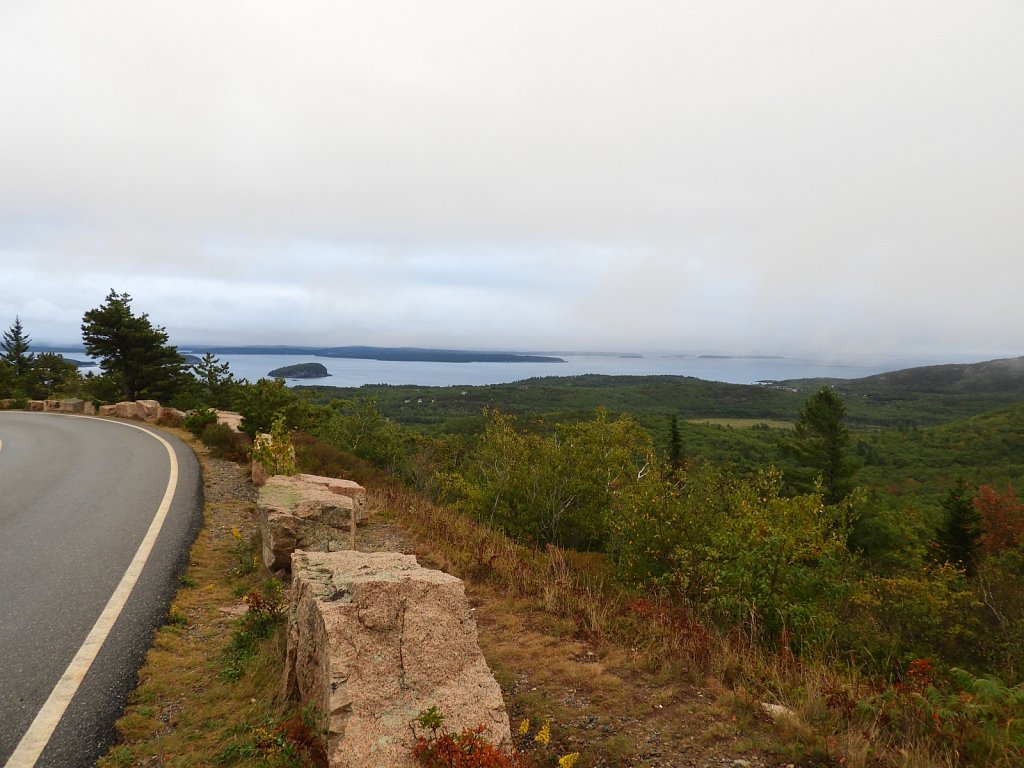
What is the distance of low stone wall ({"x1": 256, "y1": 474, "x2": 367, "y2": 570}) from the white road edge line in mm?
1534

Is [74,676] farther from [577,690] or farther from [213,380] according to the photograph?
[213,380]

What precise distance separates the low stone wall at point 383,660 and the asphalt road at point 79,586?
1.51 m

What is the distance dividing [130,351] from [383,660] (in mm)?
39311

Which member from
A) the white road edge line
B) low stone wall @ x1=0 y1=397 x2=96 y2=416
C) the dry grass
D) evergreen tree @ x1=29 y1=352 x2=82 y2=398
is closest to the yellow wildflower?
the dry grass

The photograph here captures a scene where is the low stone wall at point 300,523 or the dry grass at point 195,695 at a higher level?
the low stone wall at point 300,523

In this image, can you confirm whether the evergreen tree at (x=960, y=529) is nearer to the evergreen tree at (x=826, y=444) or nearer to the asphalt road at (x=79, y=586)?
the evergreen tree at (x=826, y=444)

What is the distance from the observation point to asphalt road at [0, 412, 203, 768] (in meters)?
3.95

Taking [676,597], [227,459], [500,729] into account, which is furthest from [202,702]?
[227,459]

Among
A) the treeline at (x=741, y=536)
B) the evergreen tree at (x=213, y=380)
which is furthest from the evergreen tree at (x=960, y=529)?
the evergreen tree at (x=213, y=380)

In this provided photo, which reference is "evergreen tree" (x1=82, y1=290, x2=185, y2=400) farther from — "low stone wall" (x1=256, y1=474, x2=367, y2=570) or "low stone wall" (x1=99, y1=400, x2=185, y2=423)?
"low stone wall" (x1=256, y1=474, x2=367, y2=570)

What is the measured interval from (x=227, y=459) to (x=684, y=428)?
88.5 metres

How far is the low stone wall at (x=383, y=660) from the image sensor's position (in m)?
3.36

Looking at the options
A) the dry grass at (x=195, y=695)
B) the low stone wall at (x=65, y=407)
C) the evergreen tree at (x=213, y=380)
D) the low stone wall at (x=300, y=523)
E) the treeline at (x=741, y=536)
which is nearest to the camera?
the dry grass at (x=195, y=695)

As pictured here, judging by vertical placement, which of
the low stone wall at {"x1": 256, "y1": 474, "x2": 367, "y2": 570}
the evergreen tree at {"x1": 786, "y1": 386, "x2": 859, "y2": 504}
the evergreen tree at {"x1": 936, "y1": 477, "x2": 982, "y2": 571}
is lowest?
the evergreen tree at {"x1": 936, "y1": 477, "x2": 982, "y2": 571}
